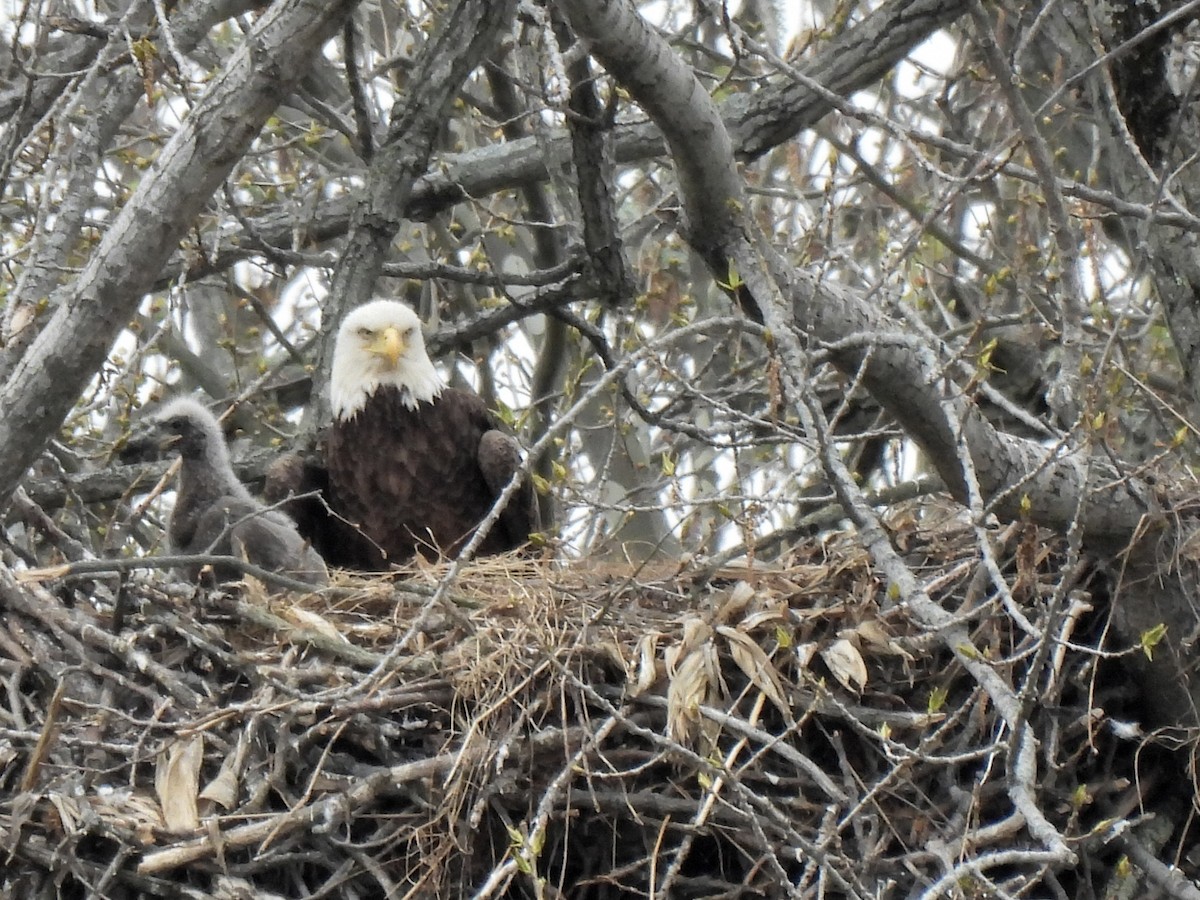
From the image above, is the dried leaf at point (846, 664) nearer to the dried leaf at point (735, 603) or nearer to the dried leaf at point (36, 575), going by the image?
the dried leaf at point (735, 603)

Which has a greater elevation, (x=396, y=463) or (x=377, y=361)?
(x=377, y=361)

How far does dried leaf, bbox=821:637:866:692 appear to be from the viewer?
4121 millimetres

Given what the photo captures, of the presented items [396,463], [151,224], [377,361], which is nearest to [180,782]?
[151,224]

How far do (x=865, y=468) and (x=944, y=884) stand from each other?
408 centimetres

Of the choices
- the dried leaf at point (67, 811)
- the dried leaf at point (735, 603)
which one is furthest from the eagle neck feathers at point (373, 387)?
the dried leaf at point (67, 811)

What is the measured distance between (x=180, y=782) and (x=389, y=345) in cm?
216

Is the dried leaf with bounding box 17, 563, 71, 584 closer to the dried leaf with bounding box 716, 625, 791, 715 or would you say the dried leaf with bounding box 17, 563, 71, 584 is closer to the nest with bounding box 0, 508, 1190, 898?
the nest with bounding box 0, 508, 1190, 898

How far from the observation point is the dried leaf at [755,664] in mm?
4098

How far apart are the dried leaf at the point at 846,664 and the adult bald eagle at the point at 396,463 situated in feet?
5.97

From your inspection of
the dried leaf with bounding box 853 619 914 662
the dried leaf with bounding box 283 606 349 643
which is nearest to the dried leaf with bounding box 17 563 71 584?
the dried leaf with bounding box 283 606 349 643

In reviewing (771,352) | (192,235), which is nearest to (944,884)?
(771,352)

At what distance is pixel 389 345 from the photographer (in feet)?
18.6

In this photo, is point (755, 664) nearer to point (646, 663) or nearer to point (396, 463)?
point (646, 663)

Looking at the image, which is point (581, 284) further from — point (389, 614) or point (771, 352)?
point (771, 352)
